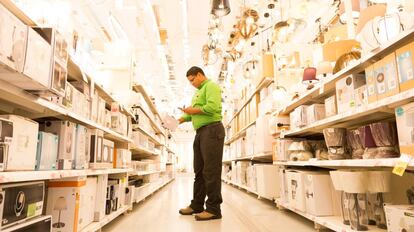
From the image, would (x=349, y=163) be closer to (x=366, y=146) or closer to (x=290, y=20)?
(x=366, y=146)

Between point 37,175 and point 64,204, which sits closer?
point 37,175

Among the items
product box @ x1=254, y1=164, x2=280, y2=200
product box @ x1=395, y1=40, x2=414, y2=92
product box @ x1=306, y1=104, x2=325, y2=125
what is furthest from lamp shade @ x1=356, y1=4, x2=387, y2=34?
product box @ x1=254, y1=164, x2=280, y2=200

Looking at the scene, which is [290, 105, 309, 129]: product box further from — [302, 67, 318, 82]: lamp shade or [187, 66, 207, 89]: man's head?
[187, 66, 207, 89]: man's head

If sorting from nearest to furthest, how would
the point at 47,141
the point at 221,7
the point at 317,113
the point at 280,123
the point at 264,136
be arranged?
the point at 47,141 < the point at 317,113 < the point at 221,7 < the point at 280,123 < the point at 264,136

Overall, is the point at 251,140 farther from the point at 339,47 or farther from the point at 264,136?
the point at 339,47

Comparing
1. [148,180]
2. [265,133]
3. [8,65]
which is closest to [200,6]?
[265,133]

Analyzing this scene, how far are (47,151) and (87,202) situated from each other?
0.69 metres

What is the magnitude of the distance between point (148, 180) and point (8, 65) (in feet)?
12.7

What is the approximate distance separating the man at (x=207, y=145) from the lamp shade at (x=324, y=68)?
97cm

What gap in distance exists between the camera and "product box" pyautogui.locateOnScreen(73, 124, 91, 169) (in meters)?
1.81

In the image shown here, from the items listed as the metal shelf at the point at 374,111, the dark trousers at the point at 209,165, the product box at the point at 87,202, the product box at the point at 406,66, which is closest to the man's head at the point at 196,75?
the dark trousers at the point at 209,165

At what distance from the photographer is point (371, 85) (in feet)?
5.28

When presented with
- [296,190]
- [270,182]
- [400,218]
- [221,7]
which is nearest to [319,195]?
[296,190]

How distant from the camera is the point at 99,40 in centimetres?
607
